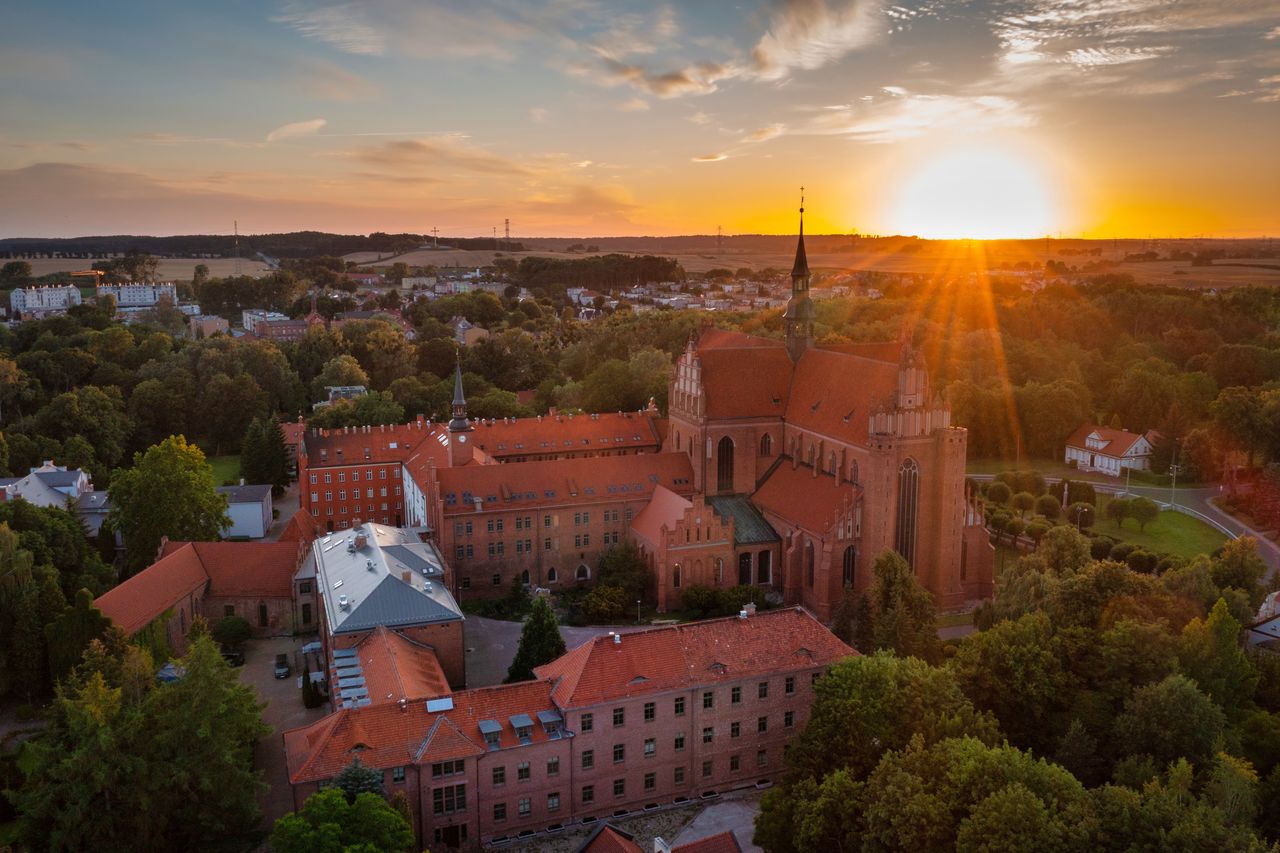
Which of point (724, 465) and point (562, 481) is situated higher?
point (724, 465)

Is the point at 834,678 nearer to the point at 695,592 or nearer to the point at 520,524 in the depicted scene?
the point at 695,592

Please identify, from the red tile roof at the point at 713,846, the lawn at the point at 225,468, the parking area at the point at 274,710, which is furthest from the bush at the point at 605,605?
the lawn at the point at 225,468

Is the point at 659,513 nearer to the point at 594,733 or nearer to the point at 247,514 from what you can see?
the point at 594,733

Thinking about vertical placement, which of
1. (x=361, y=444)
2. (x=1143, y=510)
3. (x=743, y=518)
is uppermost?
(x=361, y=444)

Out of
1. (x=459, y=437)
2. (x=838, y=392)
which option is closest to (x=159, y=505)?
(x=459, y=437)

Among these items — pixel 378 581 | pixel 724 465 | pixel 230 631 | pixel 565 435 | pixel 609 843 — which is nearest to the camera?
pixel 609 843

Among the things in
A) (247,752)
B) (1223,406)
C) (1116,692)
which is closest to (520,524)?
(247,752)

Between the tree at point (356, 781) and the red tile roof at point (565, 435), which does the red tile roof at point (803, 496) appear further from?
the tree at point (356, 781)
